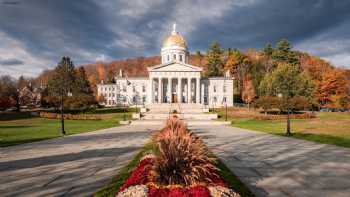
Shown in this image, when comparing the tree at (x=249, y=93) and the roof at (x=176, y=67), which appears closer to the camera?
the roof at (x=176, y=67)

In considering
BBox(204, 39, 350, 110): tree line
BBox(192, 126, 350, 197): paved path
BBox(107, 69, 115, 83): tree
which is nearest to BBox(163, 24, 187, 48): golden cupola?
BBox(204, 39, 350, 110): tree line

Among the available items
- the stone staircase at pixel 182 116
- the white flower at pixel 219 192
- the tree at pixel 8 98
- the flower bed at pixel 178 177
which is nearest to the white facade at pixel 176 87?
the stone staircase at pixel 182 116

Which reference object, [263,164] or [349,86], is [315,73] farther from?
[263,164]

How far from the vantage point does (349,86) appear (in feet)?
216

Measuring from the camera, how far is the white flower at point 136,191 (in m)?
4.62

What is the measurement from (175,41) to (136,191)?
74.1m

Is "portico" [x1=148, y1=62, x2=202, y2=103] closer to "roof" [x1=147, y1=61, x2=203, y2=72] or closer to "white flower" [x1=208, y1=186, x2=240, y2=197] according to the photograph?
"roof" [x1=147, y1=61, x2=203, y2=72]

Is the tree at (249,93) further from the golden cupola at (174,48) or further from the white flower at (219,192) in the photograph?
the white flower at (219,192)

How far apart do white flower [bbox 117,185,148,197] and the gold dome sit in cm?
7336

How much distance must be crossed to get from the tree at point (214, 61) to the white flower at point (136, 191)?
88936 millimetres

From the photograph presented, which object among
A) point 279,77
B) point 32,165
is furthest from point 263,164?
point 279,77

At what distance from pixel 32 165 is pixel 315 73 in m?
85.1

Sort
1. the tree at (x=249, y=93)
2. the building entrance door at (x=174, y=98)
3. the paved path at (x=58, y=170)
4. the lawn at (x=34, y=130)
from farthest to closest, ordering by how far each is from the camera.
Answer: the tree at (x=249, y=93) < the building entrance door at (x=174, y=98) < the lawn at (x=34, y=130) < the paved path at (x=58, y=170)

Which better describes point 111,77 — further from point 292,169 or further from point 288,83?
point 292,169
